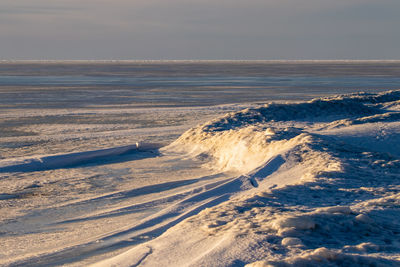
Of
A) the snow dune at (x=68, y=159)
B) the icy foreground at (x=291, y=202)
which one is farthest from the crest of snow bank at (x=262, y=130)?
the snow dune at (x=68, y=159)

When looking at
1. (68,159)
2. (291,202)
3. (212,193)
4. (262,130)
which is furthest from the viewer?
(262,130)

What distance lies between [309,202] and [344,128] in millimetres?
4063

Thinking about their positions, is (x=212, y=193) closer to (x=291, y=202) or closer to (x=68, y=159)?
(x=291, y=202)

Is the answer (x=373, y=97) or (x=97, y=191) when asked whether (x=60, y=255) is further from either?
(x=373, y=97)

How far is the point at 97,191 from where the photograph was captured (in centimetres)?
615

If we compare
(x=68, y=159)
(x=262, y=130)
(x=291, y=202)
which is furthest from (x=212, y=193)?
(x=68, y=159)

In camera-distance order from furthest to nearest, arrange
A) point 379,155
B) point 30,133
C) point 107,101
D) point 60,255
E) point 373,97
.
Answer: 1. point 107,101
2. point 373,97
3. point 30,133
4. point 379,155
5. point 60,255

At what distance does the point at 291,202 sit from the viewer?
4.60 m

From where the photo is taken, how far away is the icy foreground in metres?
3.32

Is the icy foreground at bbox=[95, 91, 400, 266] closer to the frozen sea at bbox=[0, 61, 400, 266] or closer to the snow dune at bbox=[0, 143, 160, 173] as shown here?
the frozen sea at bbox=[0, 61, 400, 266]

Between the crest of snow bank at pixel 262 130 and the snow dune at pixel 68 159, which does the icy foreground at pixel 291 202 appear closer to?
the crest of snow bank at pixel 262 130

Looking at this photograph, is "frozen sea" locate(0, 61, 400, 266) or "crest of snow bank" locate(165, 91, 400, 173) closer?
"frozen sea" locate(0, 61, 400, 266)

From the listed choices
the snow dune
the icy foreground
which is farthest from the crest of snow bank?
the snow dune

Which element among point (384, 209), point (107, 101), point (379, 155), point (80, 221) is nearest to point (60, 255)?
point (80, 221)
